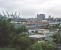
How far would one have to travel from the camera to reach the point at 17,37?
A: 8.18 meters

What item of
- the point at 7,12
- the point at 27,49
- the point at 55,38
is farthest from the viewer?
the point at 7,12

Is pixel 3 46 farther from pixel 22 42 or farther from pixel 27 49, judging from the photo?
pixel 27 49

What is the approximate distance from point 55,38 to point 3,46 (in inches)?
92.1

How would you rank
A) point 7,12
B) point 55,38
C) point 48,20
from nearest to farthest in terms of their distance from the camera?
point 55,38
point 7,12
point 48,20

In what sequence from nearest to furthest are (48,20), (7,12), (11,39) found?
(11,39) → (7,12) → (48,20)

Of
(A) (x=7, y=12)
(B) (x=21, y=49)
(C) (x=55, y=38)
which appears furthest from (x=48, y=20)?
(B) (x=21, y=49)

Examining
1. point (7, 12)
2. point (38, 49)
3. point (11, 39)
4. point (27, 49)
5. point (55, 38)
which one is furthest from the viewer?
point (7, 12)

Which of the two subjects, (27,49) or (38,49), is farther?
(27,49)

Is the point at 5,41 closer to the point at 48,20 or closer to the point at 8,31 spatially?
the point at 8,31

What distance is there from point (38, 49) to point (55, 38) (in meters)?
3.27

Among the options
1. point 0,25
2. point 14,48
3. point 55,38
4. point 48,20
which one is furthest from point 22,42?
point 48,20

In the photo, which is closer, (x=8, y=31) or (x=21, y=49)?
(x=21, y=49)

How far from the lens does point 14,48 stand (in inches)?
290

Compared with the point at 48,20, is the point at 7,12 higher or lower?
higher
